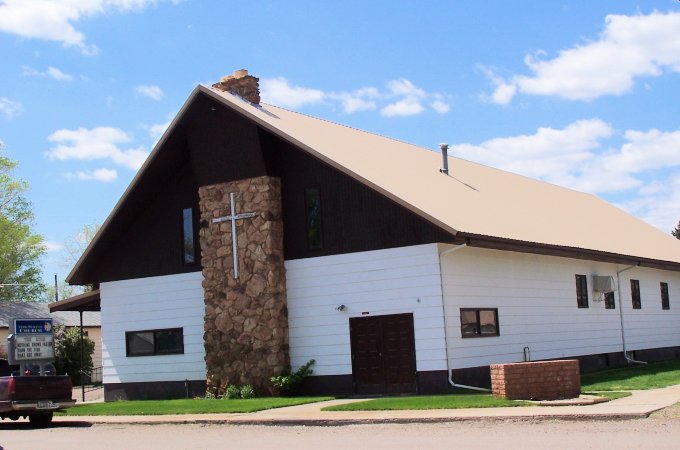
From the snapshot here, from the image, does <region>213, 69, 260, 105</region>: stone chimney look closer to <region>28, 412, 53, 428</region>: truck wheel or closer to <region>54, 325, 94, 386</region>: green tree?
<region>28, 412, 53, 428</region>: truck wheel

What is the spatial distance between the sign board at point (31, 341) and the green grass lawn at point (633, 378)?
14296mm

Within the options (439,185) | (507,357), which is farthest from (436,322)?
(439,185)

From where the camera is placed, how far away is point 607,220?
3716 centimetres

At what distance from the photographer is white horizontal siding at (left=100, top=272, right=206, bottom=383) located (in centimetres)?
2570

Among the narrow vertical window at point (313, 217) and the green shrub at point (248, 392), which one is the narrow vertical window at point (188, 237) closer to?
the narrow vertical window at point (313, 217)

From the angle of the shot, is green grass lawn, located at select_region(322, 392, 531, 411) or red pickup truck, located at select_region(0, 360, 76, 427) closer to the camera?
green grass lawn, located at select_region(322, 392, 531, 411)

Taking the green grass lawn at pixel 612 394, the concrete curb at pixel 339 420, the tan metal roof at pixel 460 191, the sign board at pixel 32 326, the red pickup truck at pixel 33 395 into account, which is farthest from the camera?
the sign board at pixel 32 326

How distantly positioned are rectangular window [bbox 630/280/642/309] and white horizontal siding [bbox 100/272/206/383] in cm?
1601

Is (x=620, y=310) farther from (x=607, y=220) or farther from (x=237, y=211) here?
(x=237, y=211)

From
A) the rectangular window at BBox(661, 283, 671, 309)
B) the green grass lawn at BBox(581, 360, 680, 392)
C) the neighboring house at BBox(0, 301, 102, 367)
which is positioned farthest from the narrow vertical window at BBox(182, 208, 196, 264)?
the neighboring house at BBox(0, 301, 102, 367)

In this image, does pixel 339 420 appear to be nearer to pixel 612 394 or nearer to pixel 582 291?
pixel 612 394

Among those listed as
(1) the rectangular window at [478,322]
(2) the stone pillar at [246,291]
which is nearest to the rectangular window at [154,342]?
(2) the stone pillar at [246,291]

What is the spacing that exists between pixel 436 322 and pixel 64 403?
8.88 meters

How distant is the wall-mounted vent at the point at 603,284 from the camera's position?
95.2ft
